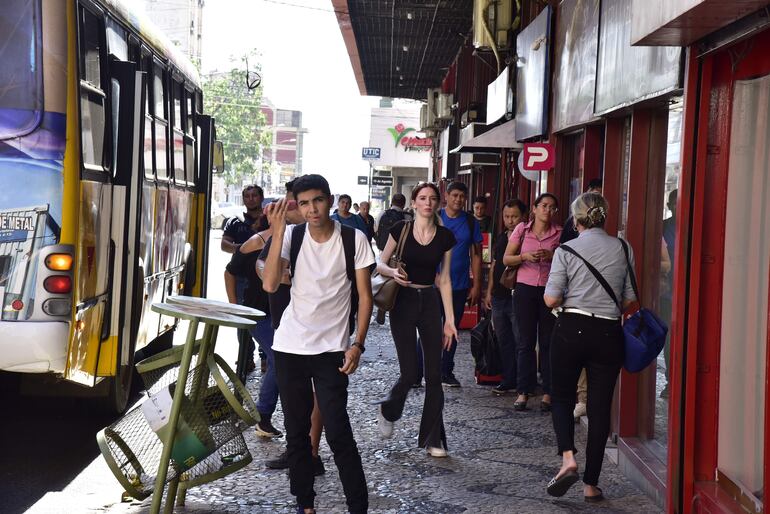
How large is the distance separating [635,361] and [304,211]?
2136 mm

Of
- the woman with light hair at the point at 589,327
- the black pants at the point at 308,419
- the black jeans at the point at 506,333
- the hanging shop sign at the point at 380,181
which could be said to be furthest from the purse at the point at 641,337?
the hanging shop sign at the point at 380,181

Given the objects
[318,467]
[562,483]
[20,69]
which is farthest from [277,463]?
[20,69]

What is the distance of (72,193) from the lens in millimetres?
6676

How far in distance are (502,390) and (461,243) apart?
142 cm

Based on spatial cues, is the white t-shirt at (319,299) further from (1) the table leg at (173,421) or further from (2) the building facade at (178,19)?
(2) the building facade at (178,19)

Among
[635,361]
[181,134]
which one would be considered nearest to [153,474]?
[635,361]

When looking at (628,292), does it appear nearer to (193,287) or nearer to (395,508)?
(395,508)

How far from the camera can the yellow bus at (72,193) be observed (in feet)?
21.7

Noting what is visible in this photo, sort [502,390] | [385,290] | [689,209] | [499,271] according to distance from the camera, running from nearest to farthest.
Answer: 1. [689,209]
2. [385,290]
3. [499,271]
4. [502,390]

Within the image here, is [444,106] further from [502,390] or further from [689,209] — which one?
[689,209]

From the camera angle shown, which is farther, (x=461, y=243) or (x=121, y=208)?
(x=461, y=243)

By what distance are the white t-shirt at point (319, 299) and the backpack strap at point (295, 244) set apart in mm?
17

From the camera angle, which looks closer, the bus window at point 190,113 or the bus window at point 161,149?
the bus window at point 161,149

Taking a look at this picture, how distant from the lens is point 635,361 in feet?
20.9
